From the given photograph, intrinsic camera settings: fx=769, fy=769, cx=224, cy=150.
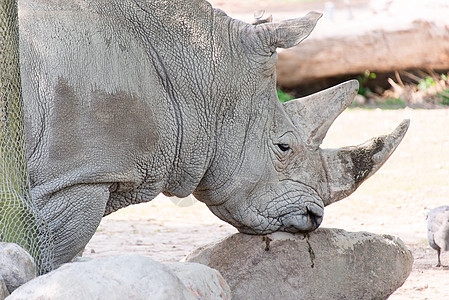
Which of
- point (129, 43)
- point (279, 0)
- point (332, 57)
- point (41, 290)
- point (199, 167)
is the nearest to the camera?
point (41, 290)

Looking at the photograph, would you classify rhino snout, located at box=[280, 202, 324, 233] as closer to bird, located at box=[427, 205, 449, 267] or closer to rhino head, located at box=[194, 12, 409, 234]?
rhino head, located at box=[194, 12, 409, 234]

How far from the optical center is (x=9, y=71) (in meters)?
3.90

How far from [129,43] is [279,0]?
2408 cm

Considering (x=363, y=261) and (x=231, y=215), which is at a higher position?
(x=231, y=215)

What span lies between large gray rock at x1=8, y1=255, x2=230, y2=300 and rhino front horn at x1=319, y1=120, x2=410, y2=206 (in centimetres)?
223

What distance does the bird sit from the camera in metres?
6.51

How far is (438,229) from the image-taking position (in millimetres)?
6637

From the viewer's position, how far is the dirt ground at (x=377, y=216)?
693 centimetres

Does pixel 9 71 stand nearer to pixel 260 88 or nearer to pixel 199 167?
pixel 199 167

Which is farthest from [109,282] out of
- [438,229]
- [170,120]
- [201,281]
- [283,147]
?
[438,229]

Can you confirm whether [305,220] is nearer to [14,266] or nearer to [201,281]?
[201,281]

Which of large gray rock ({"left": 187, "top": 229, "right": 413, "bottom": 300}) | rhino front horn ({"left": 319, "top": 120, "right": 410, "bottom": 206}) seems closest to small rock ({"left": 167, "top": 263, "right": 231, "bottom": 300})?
large gray rock ({"left": 187, "top": 229, "right": 413, "bottom": 300})

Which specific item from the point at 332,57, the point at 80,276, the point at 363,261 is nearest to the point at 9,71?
the point at 80,276

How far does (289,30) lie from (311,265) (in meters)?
1.56
